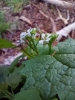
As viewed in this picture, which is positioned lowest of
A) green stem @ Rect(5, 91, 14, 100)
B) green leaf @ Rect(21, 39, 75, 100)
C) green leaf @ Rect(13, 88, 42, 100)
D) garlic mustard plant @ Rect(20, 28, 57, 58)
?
green stem @ Rect(5, 91, 14, 100)

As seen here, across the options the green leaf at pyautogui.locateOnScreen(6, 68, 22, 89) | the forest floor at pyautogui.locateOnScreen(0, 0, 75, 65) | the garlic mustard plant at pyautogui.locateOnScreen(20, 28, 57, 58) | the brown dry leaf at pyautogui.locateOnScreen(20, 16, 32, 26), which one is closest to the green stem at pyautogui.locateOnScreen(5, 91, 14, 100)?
the green leaf at pyautogui.locateOnScreen(6, 68, 22, 89)

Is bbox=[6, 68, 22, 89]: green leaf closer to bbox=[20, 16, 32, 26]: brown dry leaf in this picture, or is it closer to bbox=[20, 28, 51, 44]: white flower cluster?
bbox=[20, 28, 51, 44]: white flower cluster

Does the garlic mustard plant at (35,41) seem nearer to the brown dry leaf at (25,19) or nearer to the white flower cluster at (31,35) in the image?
the white flower cluster at (31,35)

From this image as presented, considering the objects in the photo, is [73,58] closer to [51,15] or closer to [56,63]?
[56,63]

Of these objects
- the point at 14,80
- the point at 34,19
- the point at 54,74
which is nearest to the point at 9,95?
the point at 14,80

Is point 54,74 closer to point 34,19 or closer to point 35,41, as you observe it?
point 35,41

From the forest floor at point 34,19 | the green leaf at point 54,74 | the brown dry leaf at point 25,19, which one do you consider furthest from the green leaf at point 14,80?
the brown dry leaf at point 25,19
